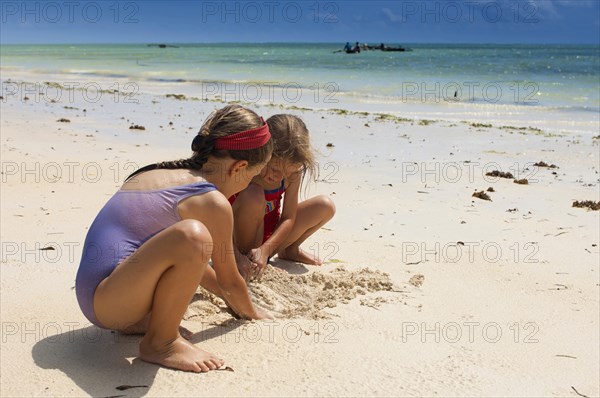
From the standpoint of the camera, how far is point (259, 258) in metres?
3.43

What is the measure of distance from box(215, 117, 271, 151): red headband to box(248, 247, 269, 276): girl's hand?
38.1 inches

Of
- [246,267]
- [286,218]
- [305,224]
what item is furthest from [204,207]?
[305,224]

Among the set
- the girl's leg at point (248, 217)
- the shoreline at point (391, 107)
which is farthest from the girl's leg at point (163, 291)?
the shoreline at point (391, 107)

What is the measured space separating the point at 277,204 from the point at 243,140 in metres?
1.26

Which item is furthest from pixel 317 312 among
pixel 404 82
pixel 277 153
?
pixel 404 82

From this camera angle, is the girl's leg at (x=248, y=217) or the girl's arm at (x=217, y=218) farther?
the girl's leg at (x=248, y=217)

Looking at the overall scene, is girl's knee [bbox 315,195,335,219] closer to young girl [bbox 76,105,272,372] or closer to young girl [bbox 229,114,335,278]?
young girl [bbox 229,114,335,278]

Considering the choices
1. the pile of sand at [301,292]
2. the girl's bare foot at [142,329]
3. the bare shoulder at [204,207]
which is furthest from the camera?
the pile of sand at [301,292]

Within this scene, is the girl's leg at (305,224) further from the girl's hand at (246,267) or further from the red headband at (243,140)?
the red headband at (243,140)

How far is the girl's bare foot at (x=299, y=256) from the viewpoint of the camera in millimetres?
3883

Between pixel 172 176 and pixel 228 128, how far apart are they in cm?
29

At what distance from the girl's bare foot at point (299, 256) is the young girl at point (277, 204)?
0.08 ft

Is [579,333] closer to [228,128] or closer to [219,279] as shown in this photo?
[219,279]

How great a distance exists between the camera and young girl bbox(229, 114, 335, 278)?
344cm
